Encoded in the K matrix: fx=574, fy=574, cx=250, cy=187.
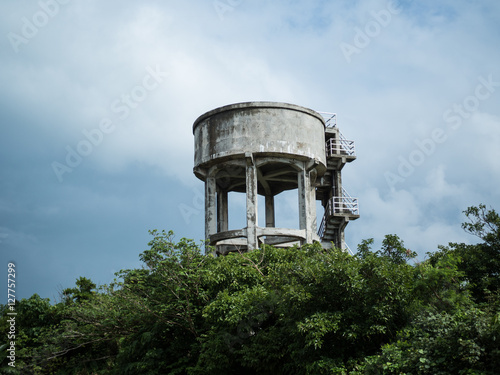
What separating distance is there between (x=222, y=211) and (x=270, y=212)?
3365 millimetres

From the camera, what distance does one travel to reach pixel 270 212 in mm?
31453

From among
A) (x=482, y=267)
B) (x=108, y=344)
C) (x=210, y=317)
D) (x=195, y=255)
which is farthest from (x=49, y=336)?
(x=482, y=267)

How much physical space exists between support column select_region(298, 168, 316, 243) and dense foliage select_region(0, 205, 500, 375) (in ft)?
14.9

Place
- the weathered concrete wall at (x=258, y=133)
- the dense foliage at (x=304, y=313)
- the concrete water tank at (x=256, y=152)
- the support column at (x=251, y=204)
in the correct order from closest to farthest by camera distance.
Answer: the dense foliage at (x=304, y=313)
the support column at (x=251, y=204)
the concrete water tank at (x=256, y=152)
the weathered concrete wall at (x=258, y=133)

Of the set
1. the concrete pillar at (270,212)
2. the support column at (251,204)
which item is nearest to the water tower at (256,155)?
the support column at (251,204)

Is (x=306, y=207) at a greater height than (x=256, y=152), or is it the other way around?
(x=256, y=152)

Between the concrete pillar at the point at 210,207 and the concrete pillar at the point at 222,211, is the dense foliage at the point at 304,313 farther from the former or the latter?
the concrete pillar at the point at 222,211

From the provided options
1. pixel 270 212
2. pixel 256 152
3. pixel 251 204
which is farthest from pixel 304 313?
pixel 270 212

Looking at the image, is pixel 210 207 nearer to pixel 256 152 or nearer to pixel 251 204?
pixel 251 204

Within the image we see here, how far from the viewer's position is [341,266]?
A: 14359mm

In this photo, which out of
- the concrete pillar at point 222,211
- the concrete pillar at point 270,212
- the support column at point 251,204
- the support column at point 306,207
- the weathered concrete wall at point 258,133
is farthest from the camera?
the concrete pillar at point 270,212

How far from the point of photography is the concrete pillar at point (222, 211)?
94.7 ft

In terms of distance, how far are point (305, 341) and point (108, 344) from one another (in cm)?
1462

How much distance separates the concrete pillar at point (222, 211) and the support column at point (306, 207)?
502cm
